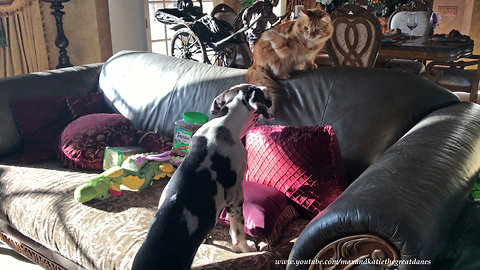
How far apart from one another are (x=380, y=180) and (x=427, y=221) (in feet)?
0.58

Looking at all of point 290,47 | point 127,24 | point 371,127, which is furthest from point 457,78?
point 127,24

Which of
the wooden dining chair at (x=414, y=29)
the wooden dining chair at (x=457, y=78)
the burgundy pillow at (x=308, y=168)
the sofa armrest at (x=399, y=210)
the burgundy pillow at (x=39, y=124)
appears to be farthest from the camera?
the wooden dining chair at (x=414, y=29)

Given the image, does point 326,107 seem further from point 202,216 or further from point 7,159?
point 7,159

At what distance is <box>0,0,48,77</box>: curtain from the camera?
13.2 ft

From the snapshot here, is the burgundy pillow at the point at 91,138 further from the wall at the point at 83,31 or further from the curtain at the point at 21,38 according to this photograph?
the wall at the point at 83,31

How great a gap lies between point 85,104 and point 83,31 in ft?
7.72

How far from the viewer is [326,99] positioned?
188 cm

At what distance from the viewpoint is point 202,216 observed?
127 cm

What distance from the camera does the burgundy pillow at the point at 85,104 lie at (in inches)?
99.8

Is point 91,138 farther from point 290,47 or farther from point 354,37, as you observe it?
point 354,37

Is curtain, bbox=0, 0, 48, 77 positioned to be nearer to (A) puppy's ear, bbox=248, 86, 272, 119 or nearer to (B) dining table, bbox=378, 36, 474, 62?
(B) dining table, bbox=378, 36, 474, 62

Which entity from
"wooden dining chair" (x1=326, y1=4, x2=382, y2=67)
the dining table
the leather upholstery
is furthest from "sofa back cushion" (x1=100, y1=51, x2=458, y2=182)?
the dining table

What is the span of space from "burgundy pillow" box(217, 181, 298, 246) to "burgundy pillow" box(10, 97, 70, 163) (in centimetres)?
134

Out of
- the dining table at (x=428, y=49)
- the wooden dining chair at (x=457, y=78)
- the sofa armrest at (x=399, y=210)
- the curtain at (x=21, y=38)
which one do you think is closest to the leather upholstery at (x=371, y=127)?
the sofa armrest at (x=399, y=210)
